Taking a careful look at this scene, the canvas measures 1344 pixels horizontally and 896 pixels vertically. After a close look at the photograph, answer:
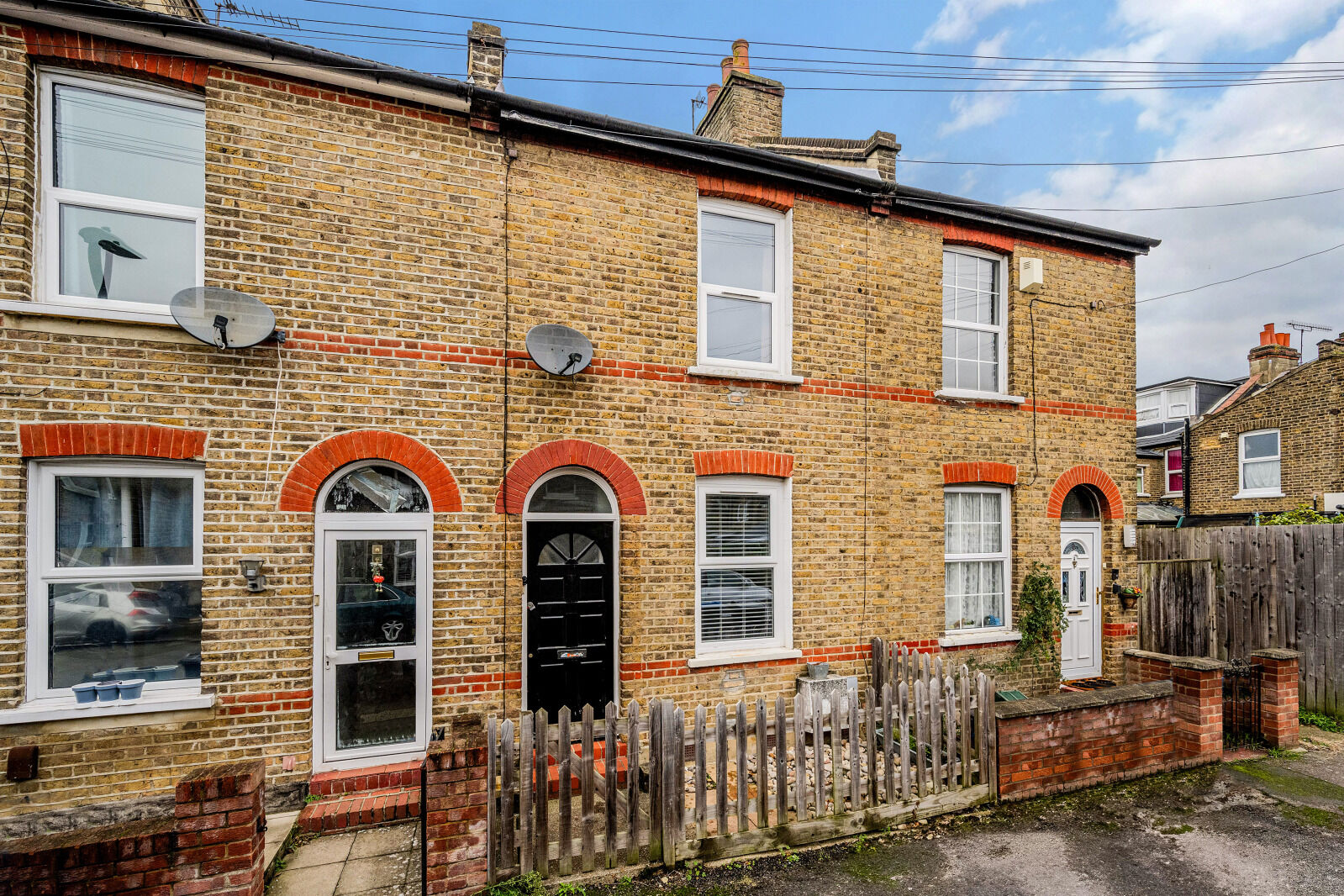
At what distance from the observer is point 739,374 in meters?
6.49

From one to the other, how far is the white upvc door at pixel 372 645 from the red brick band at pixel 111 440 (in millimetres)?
1221

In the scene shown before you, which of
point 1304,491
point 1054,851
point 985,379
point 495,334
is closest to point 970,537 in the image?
point 985,379

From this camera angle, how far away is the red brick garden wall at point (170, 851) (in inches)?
117

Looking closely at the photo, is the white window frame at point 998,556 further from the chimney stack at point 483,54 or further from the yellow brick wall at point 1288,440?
the yellow brick wall at point 1288,440

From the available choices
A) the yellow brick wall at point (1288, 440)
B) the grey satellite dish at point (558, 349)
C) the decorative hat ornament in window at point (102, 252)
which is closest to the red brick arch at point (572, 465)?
the grey satellite dish at point (558, 349)

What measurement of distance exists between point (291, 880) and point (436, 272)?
15.6 ft

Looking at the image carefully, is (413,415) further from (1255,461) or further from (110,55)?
(1255,461)

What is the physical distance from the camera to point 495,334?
5703 mm

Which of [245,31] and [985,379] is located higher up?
[245,31]

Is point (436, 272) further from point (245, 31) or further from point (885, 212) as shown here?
point (885, 212)

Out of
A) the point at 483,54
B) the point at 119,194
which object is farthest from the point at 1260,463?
the point at 119,194

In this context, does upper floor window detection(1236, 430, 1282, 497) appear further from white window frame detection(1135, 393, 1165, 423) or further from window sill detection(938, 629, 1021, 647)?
window sill detection(938, 629, 1021, 647)

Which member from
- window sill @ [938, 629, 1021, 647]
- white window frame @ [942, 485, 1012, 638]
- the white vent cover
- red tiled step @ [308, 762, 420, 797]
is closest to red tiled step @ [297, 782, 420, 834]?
red tiled step @ [308, 762, 420, 797]

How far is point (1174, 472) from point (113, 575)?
91.2 feet
